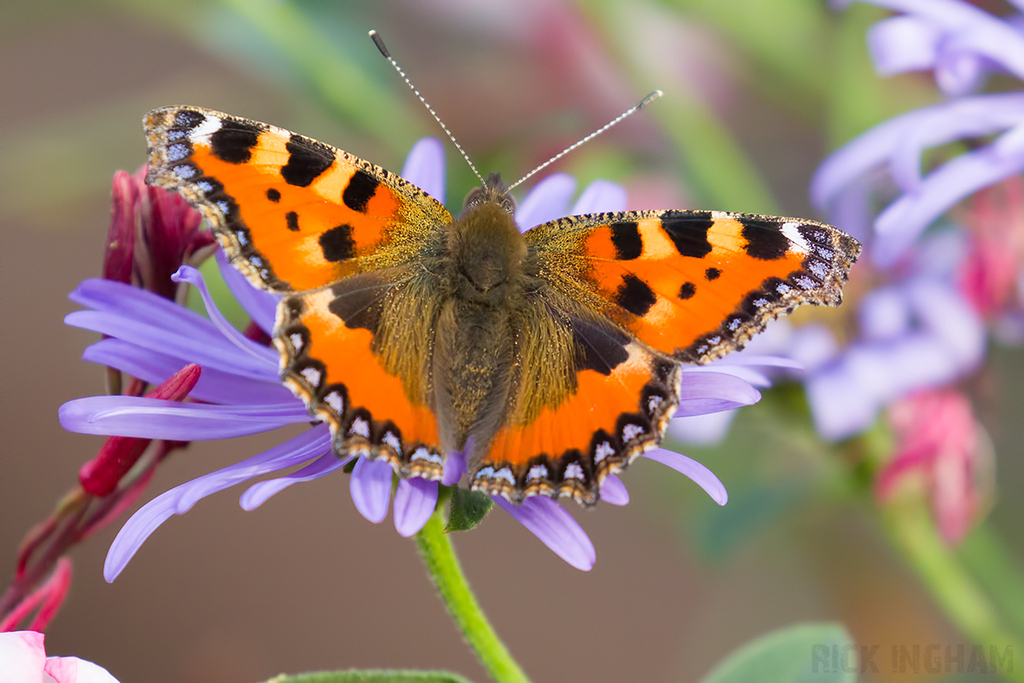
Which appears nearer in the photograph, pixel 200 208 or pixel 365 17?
pixel 200 208

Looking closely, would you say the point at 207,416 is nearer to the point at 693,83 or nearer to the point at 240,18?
the point at 240,18

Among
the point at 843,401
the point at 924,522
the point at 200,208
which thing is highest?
the point at 200,208

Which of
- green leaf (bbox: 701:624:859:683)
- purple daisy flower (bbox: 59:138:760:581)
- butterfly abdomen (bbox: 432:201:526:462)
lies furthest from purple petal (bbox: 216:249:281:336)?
green leaf (bbox: 701:624:859:683)

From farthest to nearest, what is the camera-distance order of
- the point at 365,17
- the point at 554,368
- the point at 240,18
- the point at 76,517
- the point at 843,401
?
1. the point at 365,17
2. the point at 240,18
3. the point at 843,401
4. the point at 554,368
5. the point at 76,517

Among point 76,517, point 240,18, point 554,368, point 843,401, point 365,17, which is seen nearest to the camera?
point 76,517

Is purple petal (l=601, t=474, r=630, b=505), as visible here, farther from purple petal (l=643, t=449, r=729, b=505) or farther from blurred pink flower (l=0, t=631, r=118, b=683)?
blurred pink flower (l=0, t=631, r=118, b=683)

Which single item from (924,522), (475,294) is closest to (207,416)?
(475,294)

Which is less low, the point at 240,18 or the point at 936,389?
the point at 240,18
